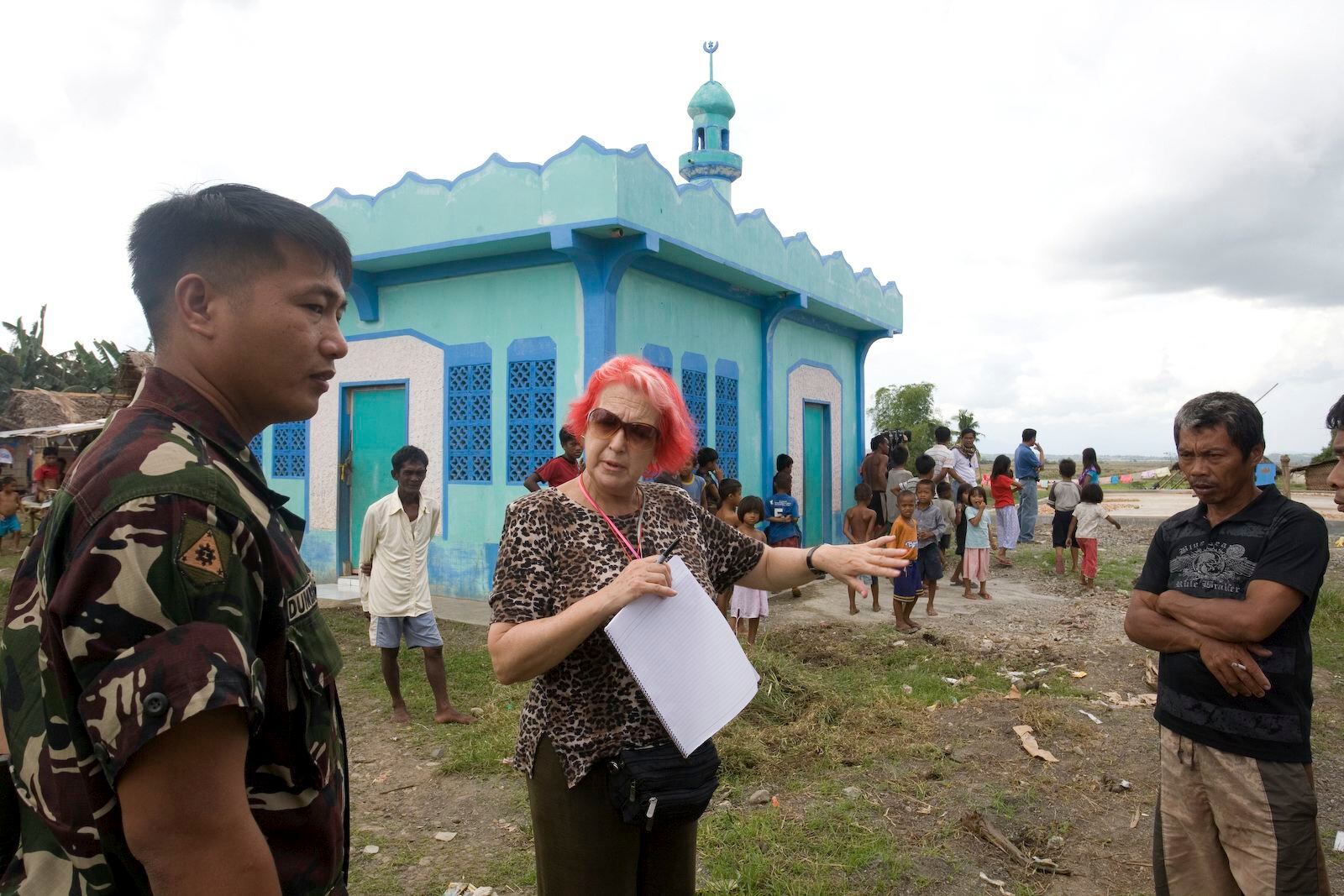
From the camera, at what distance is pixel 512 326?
29.0 ft

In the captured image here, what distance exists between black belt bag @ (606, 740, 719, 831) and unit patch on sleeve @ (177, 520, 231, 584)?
1.19m

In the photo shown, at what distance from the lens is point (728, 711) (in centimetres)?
201

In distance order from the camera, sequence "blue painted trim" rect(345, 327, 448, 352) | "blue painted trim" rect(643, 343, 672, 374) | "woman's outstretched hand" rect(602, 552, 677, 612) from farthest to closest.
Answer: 1. "blue painted trim" rect(345, 327, 448, 352)
2. "blue painted trim" rect(643, 343, 672, 374)
3. "woman's outstretched hand" rect(602, 552, 677, 612)

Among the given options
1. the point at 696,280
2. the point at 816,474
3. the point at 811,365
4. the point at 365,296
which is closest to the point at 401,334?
the point at 365,296

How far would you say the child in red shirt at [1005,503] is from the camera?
442 inches

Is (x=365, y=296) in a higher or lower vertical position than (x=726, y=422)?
higher

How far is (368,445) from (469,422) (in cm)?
166

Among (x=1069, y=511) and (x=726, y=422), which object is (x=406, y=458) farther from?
(x=1069, y=511)

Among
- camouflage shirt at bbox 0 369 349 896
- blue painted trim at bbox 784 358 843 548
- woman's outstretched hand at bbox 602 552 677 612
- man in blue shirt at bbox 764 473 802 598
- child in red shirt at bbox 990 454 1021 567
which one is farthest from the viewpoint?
blue painted trim at bbox 784 358 843 548

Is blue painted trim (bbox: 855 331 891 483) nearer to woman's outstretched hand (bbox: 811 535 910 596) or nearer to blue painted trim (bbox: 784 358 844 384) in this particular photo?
blue painted trim (bbox: 784 358 844 384)

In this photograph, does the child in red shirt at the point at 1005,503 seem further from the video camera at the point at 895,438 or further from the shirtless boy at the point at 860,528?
the shirtless boy at the point at 860,528

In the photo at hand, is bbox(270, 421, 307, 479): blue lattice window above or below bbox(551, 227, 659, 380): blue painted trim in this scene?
below

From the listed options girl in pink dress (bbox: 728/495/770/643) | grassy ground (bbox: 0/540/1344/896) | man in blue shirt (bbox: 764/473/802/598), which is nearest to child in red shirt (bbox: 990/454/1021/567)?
man in blue shirt (bbox: 764/473/802/598)

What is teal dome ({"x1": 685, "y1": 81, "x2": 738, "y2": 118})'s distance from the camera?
41.5 ft
